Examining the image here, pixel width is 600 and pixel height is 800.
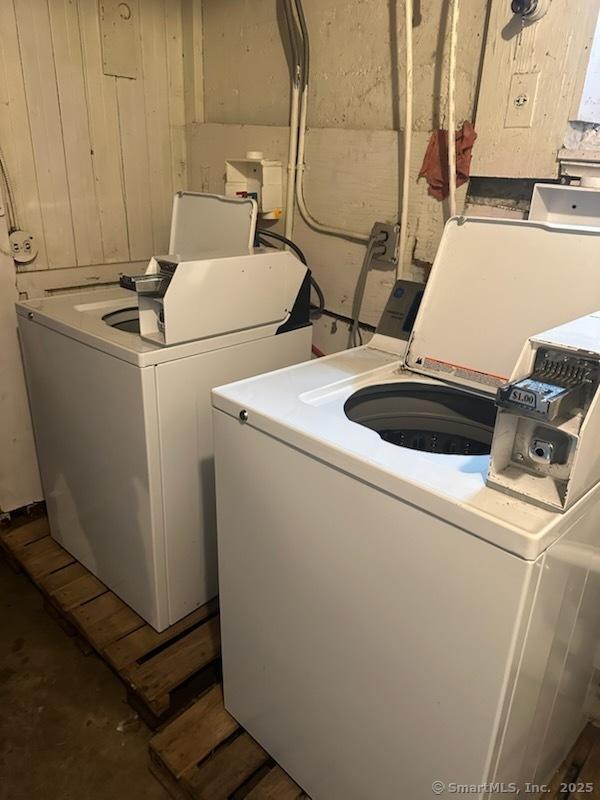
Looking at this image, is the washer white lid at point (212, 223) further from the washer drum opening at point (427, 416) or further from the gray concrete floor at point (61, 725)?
the gray concrete floor at point (61, 725)

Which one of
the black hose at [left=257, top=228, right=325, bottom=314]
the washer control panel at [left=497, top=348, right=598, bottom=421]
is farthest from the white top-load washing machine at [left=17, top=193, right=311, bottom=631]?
the washer control panel at [left=497, top=348, right=598, bottom=421]

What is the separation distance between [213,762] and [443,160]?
162 cm

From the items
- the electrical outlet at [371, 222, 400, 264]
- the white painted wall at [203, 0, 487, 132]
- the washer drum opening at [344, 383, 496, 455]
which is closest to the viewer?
the washer drum opening at [344, 383, 496, 455]

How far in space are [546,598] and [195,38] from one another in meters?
2.22

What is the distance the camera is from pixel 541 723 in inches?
42.9

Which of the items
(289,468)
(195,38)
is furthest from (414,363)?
(195,38)

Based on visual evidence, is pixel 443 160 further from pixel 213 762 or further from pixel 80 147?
pixel 213 762

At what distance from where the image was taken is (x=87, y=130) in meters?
2.01

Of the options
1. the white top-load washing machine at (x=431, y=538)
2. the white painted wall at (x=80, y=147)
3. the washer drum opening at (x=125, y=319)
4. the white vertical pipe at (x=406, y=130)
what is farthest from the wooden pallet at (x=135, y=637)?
the white vertical pipe at (x=406, y=130)

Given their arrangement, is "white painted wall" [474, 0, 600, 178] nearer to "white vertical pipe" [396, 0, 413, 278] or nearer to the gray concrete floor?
"white vertical pipe" [396, 0, 413, 278]

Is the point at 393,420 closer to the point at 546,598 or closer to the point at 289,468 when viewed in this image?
the point at 289,468

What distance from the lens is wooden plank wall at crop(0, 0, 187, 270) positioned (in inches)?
72.2

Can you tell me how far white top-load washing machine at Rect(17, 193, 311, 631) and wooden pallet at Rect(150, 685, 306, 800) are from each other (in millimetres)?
329

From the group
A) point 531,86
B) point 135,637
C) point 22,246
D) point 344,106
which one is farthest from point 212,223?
point 135,637
